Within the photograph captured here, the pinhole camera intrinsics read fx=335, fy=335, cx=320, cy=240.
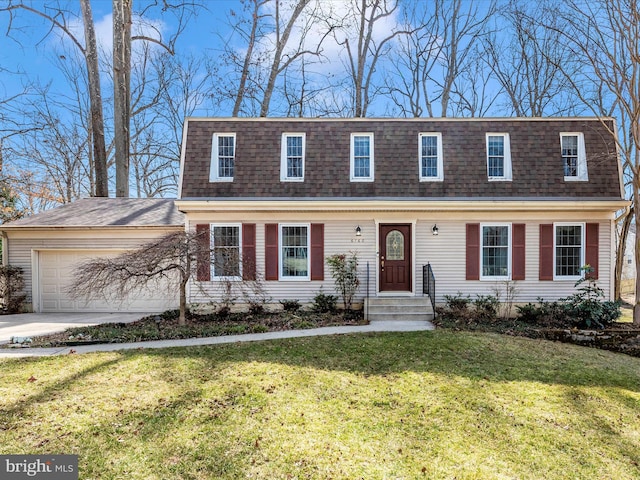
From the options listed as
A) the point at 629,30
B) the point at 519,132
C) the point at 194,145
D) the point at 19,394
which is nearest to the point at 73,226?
the point at 194,145

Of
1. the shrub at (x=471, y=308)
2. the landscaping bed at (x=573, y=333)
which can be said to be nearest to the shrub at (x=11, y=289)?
the landscaping bed at (x=573, y=333)

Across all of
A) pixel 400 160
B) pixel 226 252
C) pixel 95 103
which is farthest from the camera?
pixel 95 103

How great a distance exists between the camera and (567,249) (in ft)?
32.0

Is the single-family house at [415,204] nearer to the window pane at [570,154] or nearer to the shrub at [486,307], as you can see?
the window pane at [570,154]

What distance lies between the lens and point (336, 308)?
9828 millimetres

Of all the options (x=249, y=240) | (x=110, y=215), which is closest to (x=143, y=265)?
(x=249, y=240)

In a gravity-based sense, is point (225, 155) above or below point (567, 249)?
above

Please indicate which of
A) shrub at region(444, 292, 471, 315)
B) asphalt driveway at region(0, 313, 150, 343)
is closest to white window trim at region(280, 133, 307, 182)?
shrub at region(444, 292, 471, 315)

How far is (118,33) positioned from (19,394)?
1663 centimetres

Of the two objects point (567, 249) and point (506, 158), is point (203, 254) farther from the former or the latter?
point (567, 249)

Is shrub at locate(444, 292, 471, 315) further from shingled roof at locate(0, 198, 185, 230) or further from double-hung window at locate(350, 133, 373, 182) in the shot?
shingled roof at locate(0, 198, 185, 230)

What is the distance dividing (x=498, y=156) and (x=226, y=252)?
28.0 ft

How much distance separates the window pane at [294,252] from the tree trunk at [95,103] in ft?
35.7

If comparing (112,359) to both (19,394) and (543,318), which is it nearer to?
(19,394)
